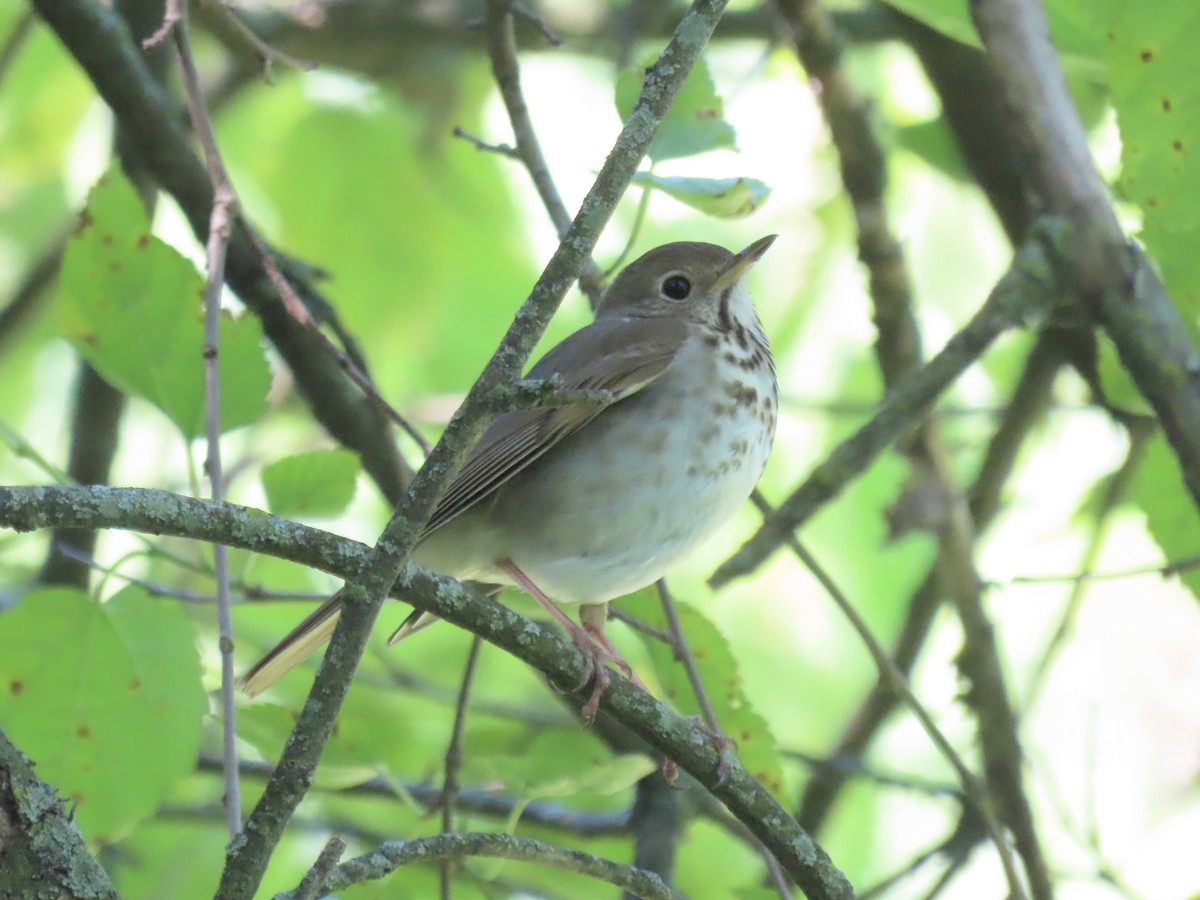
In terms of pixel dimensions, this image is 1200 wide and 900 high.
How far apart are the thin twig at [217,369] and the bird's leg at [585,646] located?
65cm

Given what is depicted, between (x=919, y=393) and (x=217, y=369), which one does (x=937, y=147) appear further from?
(x=217, y=369)

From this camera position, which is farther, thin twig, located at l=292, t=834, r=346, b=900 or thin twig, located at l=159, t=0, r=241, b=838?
thin twig, located at l=159, t=0, r=241, b=838

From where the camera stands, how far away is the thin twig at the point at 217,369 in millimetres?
2760

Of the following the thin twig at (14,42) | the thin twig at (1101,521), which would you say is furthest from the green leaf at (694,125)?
the thin twig at (14,42)

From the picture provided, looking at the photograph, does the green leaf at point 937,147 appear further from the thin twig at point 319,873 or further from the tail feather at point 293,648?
the thin twig at point 319,873

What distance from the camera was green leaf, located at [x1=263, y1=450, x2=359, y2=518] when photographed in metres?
3.15

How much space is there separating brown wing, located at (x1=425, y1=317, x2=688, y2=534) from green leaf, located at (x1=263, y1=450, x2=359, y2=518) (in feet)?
1.22

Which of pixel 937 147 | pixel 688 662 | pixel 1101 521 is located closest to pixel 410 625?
pixel 688 662

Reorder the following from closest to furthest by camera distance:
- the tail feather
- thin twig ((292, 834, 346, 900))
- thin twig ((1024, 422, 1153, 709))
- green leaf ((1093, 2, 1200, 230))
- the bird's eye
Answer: thin twig ((292, 834, 346, 900)) → green leaf ((1093, 2, 1200, 230)) → the tail feather → thin twig ((1024, 422, 1153, 709)) → the bird's eye

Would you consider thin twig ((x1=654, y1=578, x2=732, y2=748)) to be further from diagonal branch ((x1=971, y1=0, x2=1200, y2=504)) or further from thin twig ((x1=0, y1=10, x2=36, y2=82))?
thin twig ((x1=0, y1=10, x2=36, y2=82))

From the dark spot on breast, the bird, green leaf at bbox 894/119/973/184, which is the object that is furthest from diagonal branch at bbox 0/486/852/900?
green leaf at bbox 894/119/973/184

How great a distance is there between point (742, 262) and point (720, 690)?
1.41 metres

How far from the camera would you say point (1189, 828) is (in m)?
6.75

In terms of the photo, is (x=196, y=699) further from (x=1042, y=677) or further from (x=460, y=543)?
(x=1042, y=677)
